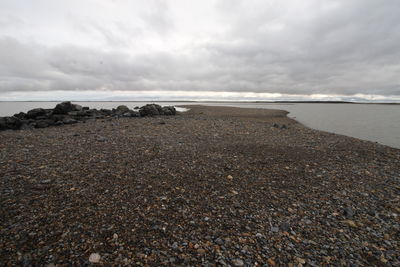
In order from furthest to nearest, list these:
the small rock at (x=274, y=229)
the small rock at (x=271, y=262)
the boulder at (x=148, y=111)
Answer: the boulder at (x=148, y=111)
the small rock at (x=274, y=229)
the small rock at (x=271, y=262)

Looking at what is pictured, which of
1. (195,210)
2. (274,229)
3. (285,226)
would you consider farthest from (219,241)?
(285,226)

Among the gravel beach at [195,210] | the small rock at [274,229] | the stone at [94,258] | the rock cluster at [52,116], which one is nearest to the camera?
the stone at [94,258]

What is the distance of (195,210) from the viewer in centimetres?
481

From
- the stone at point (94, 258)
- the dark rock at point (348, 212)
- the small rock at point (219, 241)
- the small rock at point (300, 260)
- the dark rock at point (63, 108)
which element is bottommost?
the small rock at point (300, 260)

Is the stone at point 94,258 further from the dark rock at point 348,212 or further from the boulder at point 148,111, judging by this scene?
the boulder at point 148,111

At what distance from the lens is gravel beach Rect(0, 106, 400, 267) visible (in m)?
3.50

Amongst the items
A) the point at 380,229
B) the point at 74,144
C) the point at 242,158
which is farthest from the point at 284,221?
the point at 74,144

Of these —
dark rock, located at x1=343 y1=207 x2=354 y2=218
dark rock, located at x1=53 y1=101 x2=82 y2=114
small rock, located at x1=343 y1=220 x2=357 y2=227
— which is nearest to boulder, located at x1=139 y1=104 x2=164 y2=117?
dark rock, located at x1=53 y1=101 x2=82 y2=114

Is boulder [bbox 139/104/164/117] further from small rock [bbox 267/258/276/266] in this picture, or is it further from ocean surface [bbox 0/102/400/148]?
small rock [bbox 267/258/276/266]

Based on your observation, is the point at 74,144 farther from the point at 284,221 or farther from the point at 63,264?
the point at 284,221

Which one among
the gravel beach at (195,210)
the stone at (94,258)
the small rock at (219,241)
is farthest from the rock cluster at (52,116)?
the small rock at (219,241)

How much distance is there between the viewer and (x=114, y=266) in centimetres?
315

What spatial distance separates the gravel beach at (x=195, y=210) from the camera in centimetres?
350

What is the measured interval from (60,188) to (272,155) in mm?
8938
